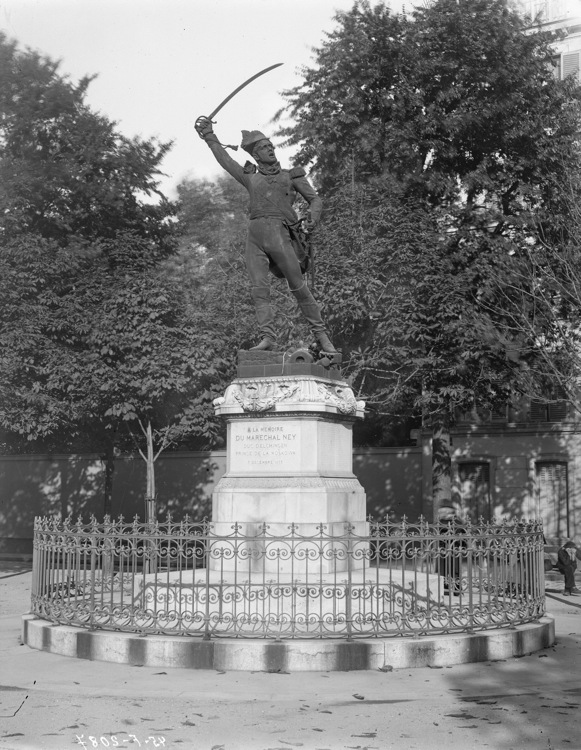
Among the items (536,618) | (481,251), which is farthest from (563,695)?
(481,251)

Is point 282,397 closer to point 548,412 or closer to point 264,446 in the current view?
point 264,446

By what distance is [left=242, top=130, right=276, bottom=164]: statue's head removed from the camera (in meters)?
12.6

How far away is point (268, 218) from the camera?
12.6 metres

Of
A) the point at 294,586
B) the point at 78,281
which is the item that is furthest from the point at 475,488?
the point at 294,586

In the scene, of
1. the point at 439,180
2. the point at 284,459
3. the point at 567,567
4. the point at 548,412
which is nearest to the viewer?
the point at 284,459

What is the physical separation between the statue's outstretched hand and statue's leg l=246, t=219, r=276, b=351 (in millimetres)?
1386

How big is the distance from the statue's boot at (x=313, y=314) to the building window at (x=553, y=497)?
1990 centimetres

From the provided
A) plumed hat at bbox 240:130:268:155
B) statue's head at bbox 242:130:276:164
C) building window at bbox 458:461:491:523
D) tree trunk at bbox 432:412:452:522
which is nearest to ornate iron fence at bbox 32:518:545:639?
statue's head at bbox 242:130:276:164

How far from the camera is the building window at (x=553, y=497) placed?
30.5 meters

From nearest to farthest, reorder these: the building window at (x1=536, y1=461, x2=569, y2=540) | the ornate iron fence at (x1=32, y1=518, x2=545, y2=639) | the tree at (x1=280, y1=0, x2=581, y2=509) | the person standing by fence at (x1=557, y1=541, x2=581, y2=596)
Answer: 1. the ornate iron fence at (x1=32, y1=518, x2=545, y2=639)
2. the person standing by fence at (x1=557, y1=541, x2=581, y2=596)
3. the tree at (x1=280, y1=0, x2=581, y2=509)
4. the building window at (x1=536, y1=461, x2=569, y2=540)

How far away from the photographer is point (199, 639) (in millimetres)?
9328

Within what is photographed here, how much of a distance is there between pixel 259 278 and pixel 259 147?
1790 mm

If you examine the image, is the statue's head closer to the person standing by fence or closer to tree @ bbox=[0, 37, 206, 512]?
the person standing by fence

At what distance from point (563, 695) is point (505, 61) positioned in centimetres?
2050
